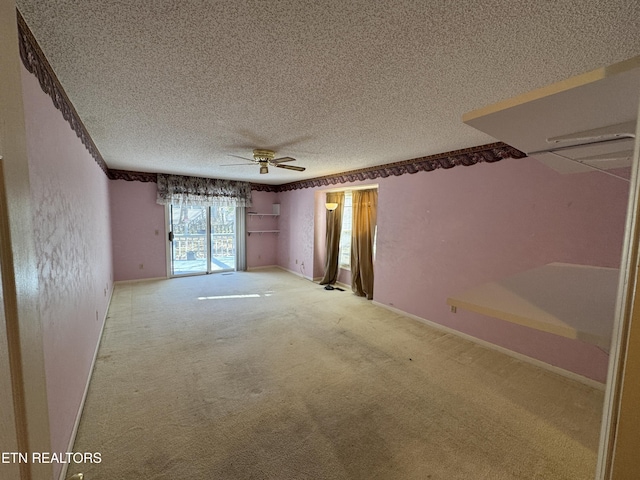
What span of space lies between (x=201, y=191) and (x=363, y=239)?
363 cm

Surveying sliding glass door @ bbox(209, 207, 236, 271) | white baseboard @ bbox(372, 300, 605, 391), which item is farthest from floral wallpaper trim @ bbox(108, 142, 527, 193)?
white baseboard @ bbox(372, 300, 605, 391)

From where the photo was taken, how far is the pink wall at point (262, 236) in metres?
6.82

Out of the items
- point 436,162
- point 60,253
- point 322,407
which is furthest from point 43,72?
point 436,162

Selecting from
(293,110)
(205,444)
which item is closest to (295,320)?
(205,444)

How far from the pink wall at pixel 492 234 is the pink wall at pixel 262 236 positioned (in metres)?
3.57

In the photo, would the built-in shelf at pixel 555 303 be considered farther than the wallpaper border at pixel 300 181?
No

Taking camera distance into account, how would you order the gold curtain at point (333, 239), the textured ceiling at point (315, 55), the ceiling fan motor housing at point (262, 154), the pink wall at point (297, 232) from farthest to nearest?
the pink wall at point (297, 232) → the gold curtain at point (333, 239) → the ceiling fan motor housing at point (262, 154) → the textured ceiling at point (315, 55)

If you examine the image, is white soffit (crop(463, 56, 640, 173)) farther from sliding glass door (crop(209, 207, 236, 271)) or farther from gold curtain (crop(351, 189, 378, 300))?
sliding glass door (crop(209, 207, 236, 271))

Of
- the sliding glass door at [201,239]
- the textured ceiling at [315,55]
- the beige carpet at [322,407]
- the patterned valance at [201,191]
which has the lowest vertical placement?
the beige carpet at [322,407]

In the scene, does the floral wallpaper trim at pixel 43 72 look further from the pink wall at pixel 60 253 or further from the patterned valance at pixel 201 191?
the patterned valance at pixel 201 191

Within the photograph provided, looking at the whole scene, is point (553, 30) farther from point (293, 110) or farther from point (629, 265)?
point (293, 110)

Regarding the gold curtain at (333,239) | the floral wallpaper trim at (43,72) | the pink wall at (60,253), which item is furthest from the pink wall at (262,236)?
the floral wallpaper trim at (43,72)

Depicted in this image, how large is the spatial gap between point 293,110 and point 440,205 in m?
2.25

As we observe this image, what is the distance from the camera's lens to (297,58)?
1389 mm
